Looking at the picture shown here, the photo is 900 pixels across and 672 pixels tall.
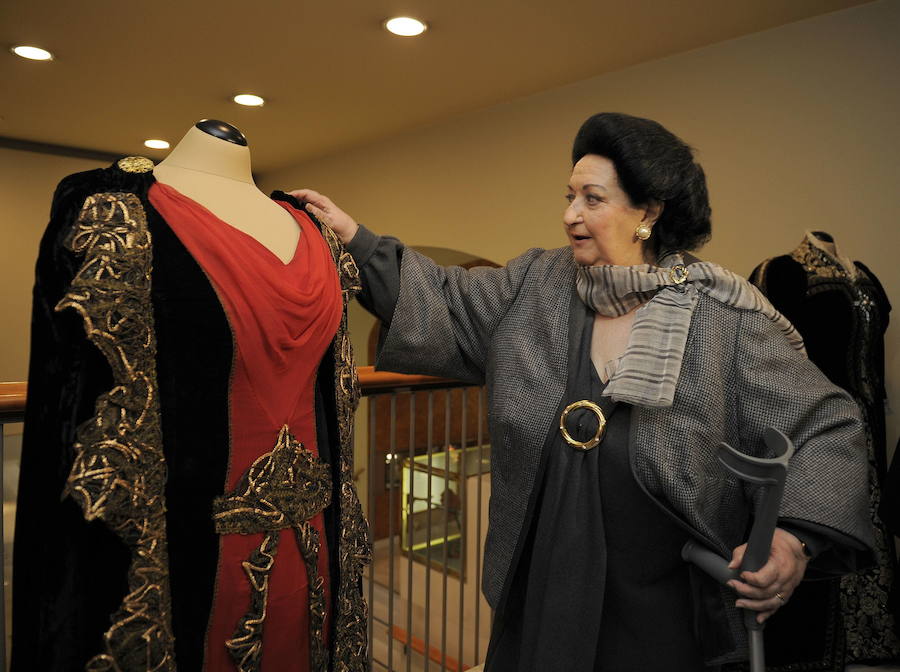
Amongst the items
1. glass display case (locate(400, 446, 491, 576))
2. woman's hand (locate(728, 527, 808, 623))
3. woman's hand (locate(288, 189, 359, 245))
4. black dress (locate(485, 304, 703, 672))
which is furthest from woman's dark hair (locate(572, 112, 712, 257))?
glass display case (locate(400, 446, 491, 576))

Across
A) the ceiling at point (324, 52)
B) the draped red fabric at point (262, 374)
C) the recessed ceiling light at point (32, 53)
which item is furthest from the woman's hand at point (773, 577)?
the recessed ceiling light at point (32, 53)

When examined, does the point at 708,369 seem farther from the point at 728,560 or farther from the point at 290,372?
the point at 290,372

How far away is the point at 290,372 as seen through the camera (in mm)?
999

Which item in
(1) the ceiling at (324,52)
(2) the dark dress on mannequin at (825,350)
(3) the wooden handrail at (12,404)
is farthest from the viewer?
(1) the ceiling at (324,52)

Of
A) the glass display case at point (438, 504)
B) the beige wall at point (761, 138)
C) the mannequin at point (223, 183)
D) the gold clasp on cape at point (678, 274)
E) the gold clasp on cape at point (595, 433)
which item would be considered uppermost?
the beige wall at point (761, 138)

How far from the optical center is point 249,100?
4.07m

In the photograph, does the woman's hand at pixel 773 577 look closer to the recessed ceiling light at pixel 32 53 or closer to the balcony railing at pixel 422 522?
the balcony railing at pixel 422 522

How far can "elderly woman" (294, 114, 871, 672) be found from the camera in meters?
1.26

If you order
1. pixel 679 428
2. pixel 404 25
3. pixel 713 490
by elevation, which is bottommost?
pixel 713 490

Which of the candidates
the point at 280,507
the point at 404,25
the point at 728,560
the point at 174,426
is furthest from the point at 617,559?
the point at 404,25

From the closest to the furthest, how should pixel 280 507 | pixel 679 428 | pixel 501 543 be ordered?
pixel 280 507 → pixel 679 428 → pixel 501 543

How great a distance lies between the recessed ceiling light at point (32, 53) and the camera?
327 cm

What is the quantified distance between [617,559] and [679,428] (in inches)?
10.7

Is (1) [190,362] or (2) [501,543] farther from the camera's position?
(2) [501,543]
